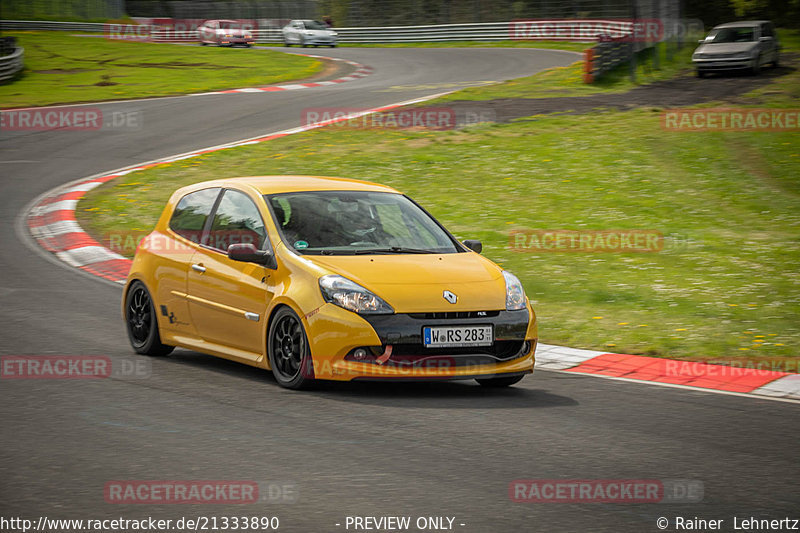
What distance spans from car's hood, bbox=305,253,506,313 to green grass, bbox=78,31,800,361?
2.36 meters

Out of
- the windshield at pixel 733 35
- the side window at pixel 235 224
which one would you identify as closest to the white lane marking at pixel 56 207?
the side window at pixel 235 224

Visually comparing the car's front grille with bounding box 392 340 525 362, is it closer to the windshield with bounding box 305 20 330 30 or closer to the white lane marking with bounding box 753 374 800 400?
the white lane marking with bounding box 753 374 800 400

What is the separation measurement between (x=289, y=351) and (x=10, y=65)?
102ft

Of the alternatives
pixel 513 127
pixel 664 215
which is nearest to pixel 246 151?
pixel 513 127

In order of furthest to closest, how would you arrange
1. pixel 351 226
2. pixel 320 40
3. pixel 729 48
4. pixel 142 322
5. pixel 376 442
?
pixel 320 40, pixel 729 48, pixel 142 322, pixel 351 226, pixel 376 442

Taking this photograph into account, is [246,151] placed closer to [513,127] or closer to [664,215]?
[513,127]

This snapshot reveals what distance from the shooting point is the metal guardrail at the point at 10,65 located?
113ft

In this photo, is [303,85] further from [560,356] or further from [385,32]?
[560,356]

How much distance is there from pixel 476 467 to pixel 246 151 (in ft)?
53.5

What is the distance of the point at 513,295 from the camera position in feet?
25.9

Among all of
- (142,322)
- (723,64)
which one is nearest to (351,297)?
(142,322)

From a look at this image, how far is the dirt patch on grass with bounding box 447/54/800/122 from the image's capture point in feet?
82.5

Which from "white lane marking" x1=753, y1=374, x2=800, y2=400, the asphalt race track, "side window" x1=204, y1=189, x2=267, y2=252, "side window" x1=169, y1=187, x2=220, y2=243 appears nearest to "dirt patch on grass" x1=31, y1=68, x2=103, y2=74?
the asphalt race track

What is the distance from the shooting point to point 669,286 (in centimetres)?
1220
